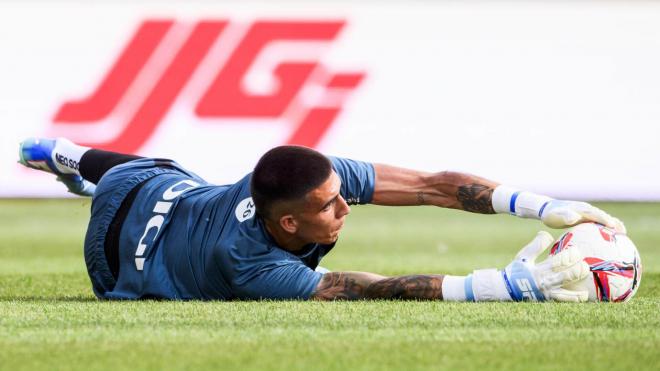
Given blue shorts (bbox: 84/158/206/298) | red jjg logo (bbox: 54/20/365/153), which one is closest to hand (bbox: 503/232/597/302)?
blue shorts (bbox: 84/158/206/298)

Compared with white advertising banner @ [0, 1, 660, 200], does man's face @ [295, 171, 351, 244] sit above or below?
above

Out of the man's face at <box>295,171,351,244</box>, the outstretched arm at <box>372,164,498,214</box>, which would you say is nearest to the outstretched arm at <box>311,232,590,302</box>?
the man's face at <box>295,171,351,244</box>

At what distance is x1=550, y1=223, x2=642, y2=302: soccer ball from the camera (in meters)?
5.22

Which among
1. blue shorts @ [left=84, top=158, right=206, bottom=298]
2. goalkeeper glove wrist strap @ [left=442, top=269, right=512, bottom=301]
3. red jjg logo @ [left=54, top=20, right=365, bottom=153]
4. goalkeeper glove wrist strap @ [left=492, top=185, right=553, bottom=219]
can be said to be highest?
goalkeeper glove wrist strap @ [left=492, top=185, right=553, bottom=219]

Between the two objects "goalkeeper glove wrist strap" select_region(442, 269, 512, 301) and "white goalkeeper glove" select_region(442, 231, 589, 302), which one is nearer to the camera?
"white goalkeeper glove" select_region(442, 231, 589, 302)

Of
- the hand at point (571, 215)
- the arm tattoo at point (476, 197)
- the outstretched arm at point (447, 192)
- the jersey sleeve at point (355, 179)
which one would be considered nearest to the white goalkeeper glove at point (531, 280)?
the hand at point (571, 215)

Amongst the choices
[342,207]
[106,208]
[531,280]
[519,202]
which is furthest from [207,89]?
[531,280]

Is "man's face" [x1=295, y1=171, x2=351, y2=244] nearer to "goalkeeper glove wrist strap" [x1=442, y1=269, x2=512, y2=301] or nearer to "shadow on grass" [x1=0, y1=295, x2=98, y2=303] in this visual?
"goalkeeper glove wrist strap" [x1=442, y1=269, x2=512, y2=301]

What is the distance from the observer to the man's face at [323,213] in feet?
16.9

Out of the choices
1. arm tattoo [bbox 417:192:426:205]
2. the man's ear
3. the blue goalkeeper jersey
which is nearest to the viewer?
the man's ear

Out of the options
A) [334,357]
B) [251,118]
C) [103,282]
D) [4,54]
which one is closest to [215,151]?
[251,118]

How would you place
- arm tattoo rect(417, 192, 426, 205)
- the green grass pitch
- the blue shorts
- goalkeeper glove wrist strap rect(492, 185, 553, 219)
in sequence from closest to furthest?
the green grass pitch, goalkeeper glove wrist strap rect(492, 185, 553, 219), the blue shorts, arm tattoo rect(417, 192, 426, 205)

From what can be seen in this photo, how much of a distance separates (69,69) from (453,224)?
5.29m

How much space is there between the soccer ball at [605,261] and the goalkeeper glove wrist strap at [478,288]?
0.96 feet
